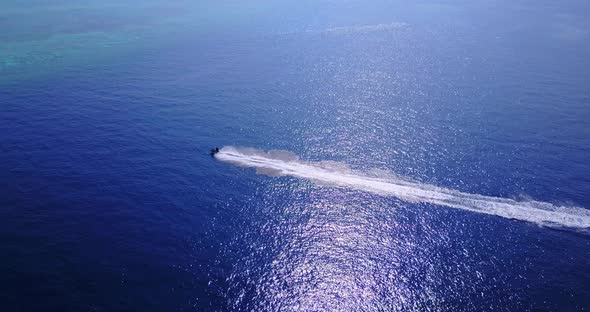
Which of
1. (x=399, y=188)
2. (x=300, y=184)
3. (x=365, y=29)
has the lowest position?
(x=399, y=188)

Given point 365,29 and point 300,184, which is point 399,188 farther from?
point 365,29

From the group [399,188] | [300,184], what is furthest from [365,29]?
[300,184]

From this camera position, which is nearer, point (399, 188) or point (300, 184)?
point (399, 188)

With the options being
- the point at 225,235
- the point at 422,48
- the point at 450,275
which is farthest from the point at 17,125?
the point at 422,48

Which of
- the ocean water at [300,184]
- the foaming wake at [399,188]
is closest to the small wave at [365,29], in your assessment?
the ocean water at [300,184]

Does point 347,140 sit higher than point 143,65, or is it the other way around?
point 143,65

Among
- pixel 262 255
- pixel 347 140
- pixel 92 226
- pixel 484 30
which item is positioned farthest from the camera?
pixel 484 30

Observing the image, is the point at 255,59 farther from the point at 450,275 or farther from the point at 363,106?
the point at 450,275
